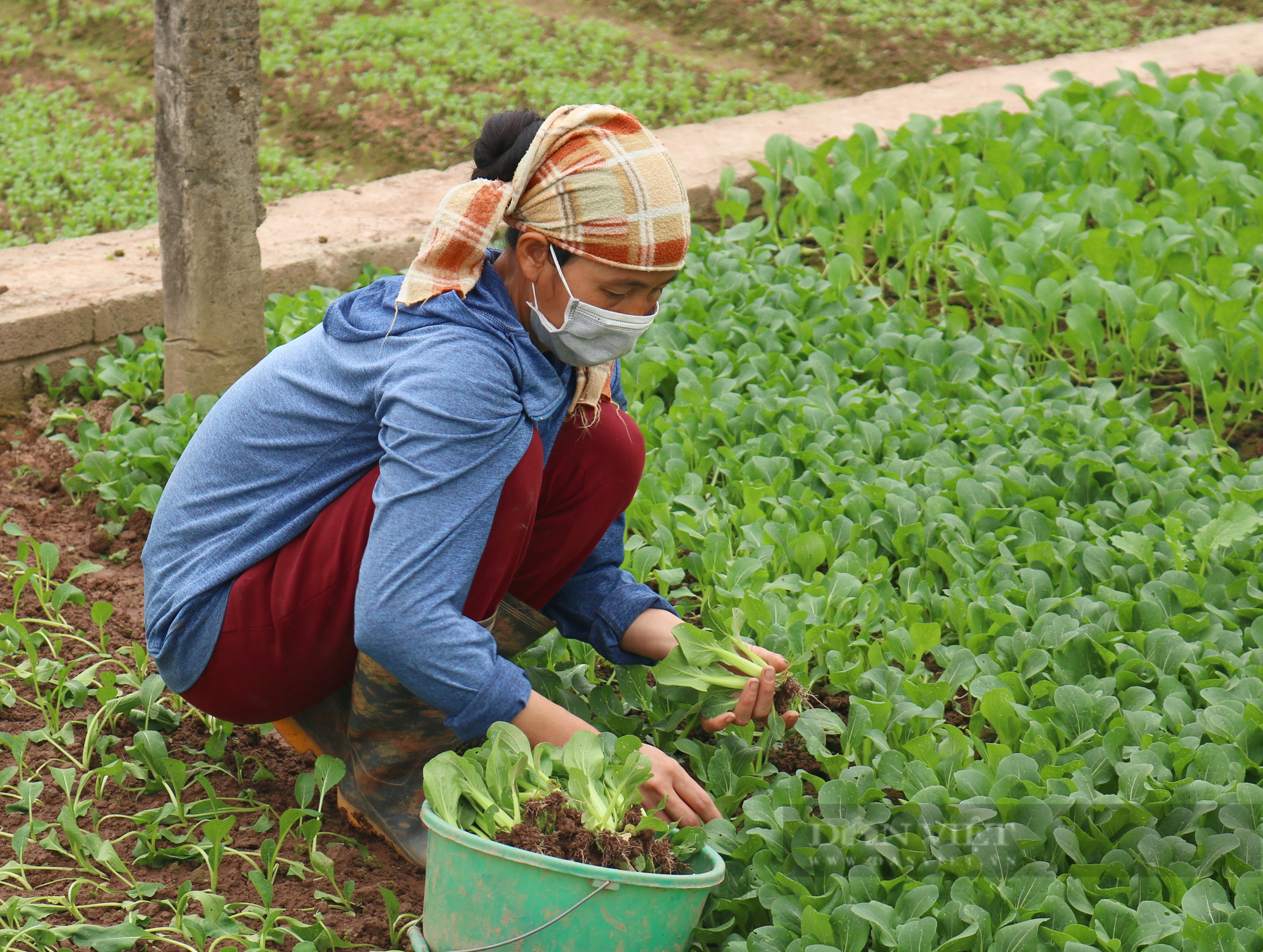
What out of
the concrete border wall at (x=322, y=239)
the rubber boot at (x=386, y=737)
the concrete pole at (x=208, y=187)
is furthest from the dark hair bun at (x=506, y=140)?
the concrete border wall at (x=322, y=239)

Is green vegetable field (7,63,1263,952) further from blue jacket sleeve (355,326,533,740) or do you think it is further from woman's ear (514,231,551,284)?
woman's ear (514,231,551,284)

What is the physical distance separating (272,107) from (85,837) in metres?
4.69

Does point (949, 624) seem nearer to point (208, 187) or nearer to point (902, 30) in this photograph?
point (208, 187)

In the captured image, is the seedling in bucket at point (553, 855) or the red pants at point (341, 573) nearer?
the seedling in bucket at point (553, 855)

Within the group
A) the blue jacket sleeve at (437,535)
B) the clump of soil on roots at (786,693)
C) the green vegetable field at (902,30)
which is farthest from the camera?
the green vegetable field at (902,30)

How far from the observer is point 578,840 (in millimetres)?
1517

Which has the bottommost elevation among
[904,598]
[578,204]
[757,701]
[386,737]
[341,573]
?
[904,598]

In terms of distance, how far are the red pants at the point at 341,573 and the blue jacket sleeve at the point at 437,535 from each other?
112mm

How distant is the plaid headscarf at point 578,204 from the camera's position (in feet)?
5.47

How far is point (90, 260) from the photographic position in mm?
3537

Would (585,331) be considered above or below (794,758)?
above

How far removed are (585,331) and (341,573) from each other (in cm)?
49

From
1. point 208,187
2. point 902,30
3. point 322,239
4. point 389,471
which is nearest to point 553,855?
point 389,471

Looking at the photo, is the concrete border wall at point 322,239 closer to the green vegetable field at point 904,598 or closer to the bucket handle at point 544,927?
the green vegetable field at point 904,598
